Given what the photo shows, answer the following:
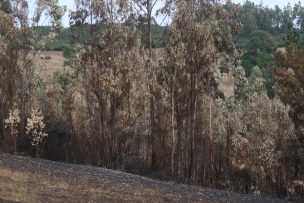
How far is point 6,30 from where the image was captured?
28.4 m

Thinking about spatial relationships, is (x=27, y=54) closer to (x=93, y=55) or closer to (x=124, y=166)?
(x=93, y=55)

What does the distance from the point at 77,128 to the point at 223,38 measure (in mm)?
8802

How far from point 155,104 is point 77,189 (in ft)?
39.6

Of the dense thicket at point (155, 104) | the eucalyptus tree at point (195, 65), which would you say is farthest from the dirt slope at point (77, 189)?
the eucalyptus tree at point (195, 65)

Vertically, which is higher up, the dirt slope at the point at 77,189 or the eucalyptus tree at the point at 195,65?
the eucalyptus tree at the point at 195,65

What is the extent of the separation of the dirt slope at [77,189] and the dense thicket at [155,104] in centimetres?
509

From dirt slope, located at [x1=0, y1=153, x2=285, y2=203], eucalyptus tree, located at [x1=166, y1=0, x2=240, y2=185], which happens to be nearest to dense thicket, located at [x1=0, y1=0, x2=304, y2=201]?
eucalyptus tree, located at [x1=166, y1=0, x2=240, y2=185]

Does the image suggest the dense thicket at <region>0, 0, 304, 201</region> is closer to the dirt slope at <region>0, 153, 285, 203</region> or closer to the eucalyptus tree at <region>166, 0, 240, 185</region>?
the eucalyptus tree at <region>166, 0, 240, 185</region>

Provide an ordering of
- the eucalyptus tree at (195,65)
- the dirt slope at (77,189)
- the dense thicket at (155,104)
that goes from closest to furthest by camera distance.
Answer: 1. the dirt slope at (77,189)
2. the dense thicket at (155,104)
3. the eucalyptus tree at (195,65)

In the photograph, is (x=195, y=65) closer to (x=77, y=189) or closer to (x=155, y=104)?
(x=155, y=104)

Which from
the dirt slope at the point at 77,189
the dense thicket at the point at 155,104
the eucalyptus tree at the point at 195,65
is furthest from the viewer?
the eucalyptus tree at the point at 195,65

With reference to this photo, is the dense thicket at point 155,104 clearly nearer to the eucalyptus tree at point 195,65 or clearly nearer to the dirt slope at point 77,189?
the eucalyptus tree at point 195,65

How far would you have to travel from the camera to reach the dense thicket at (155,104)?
23.2 m

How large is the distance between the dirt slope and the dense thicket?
5.09 metres
